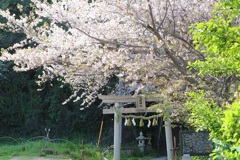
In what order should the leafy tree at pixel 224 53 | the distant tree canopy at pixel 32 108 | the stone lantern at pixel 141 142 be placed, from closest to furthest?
1. the leafy tree at pixel 224 53
2. the stone lantern at pixel 141 142
3. the distant tree canopy at pixel 32 108

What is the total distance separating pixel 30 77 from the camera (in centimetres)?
1817

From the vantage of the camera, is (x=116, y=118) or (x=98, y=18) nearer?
(x=98, y=18)

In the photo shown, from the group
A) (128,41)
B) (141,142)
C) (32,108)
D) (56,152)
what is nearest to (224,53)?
(128,41)

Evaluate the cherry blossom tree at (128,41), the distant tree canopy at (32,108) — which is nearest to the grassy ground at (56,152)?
the distant tree canopy at (32,108)

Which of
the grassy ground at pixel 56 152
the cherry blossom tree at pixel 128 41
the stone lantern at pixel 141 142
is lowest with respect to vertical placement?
the grassy ground at pixel 56 152

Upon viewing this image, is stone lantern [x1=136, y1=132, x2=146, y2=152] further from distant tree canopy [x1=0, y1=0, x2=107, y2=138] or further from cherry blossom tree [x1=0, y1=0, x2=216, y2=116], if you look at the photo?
cherry blossom tree [x1=0, y1=0, x2=216, y2=116]

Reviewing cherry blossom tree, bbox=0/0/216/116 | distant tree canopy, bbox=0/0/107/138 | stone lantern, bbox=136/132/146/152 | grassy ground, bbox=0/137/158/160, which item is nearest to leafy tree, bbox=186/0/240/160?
cherry blossom tree, bbox=0/0/216/116

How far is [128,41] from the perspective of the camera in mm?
6453

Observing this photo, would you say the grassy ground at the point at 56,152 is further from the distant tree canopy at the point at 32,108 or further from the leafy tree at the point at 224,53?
the leafy tree at the point at 224,53

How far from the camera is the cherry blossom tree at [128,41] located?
6.13m

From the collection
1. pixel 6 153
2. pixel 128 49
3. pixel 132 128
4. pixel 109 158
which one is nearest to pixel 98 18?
pixel 128 49

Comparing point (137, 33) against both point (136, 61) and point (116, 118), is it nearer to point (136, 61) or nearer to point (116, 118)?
point (136, 61)

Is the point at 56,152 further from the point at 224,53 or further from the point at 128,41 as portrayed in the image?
the point at 224,53

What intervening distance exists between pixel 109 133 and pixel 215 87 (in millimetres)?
10754
